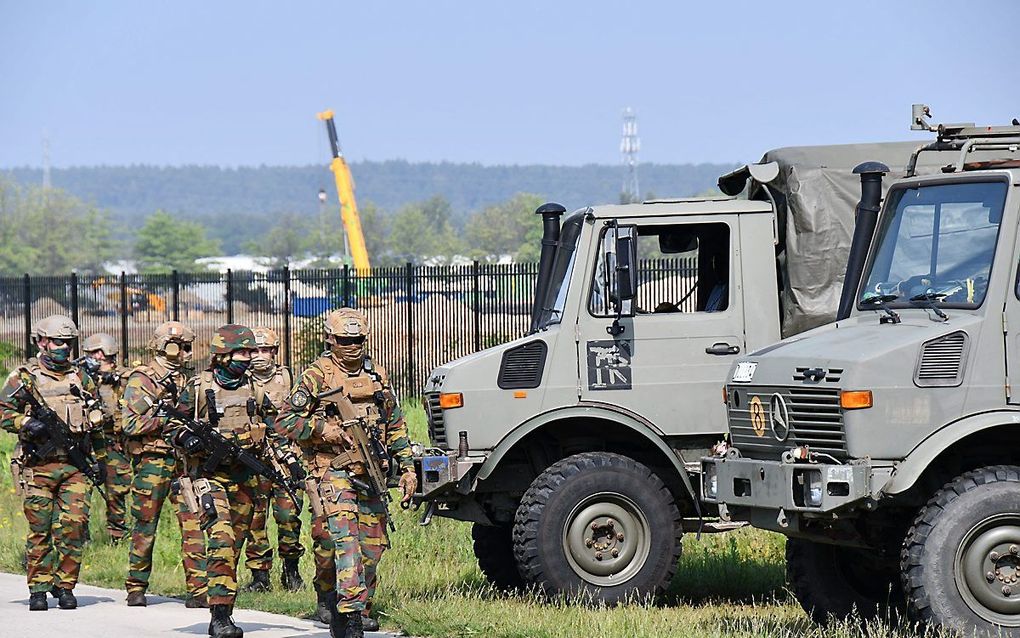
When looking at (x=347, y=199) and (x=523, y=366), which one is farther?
(x=347, y=199)

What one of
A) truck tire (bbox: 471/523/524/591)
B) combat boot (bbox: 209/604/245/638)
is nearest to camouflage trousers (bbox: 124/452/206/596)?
combat boot (bbox: 209/604/245/638)

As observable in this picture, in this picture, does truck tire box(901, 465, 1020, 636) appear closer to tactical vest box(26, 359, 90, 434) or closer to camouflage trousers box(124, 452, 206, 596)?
camouflage trousers box(124, 452, 206, 596)

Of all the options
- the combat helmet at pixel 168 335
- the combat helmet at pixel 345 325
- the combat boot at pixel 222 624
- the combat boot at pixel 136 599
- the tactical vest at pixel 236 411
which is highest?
the combat helmet at pixel 345 325

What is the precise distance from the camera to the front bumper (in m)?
9.29

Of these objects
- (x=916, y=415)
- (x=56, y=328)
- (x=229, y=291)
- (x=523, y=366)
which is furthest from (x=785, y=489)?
(x=229, y=291)

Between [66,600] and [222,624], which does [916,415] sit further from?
[66,600]

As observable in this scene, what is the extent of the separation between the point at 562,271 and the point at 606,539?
1972 millimetres

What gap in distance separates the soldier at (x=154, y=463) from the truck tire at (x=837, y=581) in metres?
4.20

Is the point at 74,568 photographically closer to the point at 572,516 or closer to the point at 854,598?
the point at 572,516

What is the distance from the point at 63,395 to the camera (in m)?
13.5

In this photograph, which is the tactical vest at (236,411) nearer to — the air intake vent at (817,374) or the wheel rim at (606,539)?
the wheel rim at (606,539)

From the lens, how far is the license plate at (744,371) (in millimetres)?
10164

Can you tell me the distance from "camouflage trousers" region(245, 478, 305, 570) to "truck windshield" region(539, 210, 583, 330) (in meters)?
2.37

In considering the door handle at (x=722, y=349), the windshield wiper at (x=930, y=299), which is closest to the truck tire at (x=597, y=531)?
the door handle at (x=722, y=349)
